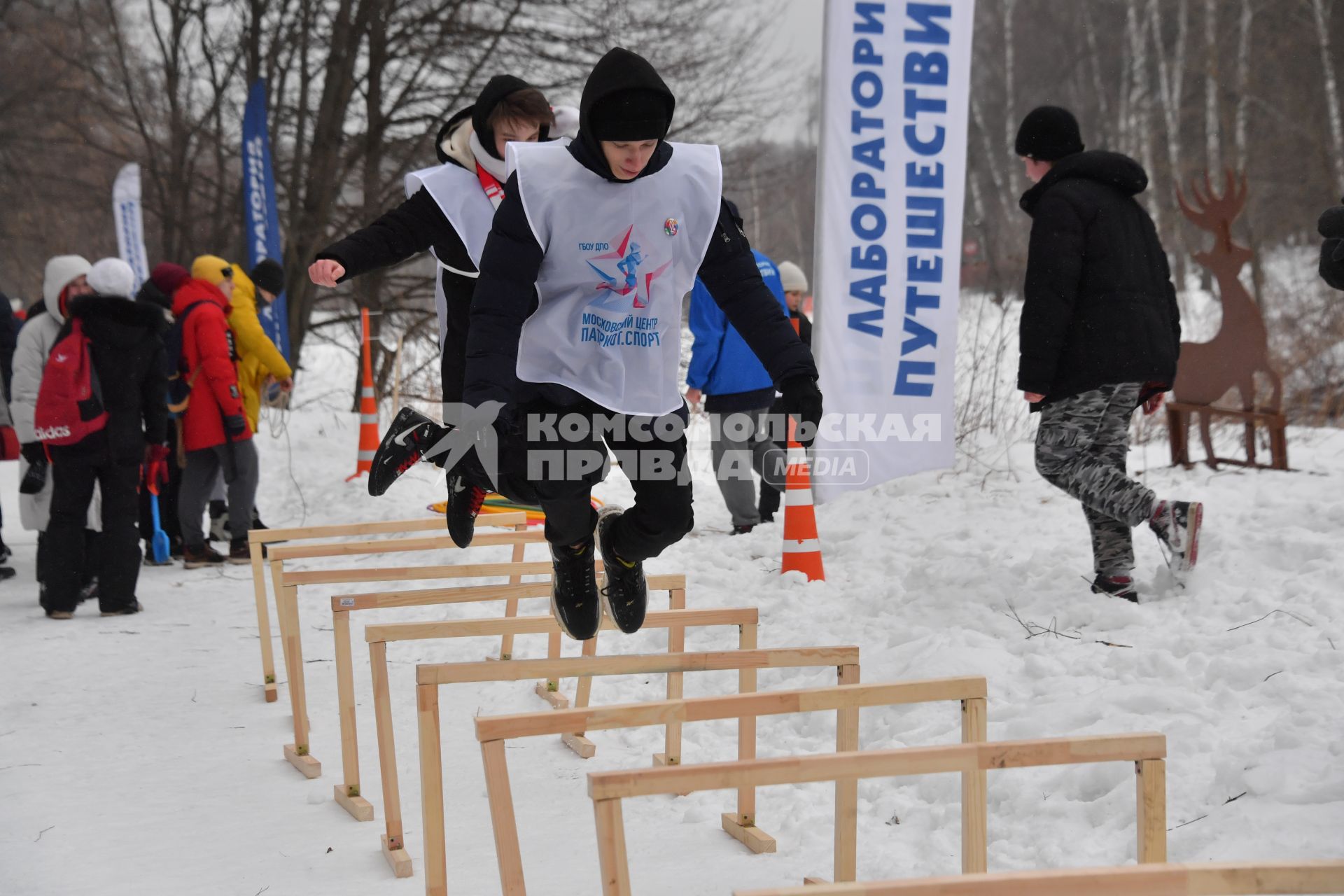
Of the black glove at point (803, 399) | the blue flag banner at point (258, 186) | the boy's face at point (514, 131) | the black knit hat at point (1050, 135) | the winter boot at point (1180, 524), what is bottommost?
the winter boot at point (1180, 524)

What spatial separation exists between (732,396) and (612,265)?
4.27m

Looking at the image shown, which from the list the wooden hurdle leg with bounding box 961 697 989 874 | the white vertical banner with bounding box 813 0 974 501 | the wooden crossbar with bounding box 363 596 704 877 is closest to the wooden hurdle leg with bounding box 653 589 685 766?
the wooden crossbar with bounding box 363 596 704 877

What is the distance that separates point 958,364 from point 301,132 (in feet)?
34.9

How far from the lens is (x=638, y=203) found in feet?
11.2

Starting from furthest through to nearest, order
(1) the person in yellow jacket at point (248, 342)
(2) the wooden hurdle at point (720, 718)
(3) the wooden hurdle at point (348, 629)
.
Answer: (1) the person in yellow jacket at point (248, 342) → (3) the wooden hurdle at point (348, 629) → (2) the wooden hurdle at point (720, 718)

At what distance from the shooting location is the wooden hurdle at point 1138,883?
1.89 m

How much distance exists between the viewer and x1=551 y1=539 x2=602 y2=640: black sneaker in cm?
375

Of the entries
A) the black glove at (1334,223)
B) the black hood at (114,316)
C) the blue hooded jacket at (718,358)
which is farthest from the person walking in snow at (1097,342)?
the black hood at (114,316)

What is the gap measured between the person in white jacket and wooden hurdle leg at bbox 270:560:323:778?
2.92 m

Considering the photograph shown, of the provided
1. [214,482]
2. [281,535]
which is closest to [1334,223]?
[281,535]

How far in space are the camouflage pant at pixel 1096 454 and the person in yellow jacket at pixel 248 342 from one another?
5.24 meters

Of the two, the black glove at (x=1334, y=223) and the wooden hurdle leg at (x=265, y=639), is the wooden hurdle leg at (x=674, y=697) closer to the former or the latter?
the wooden hurdle leg at (x=265, y=639)

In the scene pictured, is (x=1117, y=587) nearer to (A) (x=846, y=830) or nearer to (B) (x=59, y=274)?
(A) (x=846, y=830)

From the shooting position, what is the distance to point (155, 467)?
27.1ft
